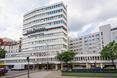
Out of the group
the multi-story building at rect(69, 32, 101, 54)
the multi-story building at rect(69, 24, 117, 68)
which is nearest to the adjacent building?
the multi-story building at rect(69, 24, 117, 68)

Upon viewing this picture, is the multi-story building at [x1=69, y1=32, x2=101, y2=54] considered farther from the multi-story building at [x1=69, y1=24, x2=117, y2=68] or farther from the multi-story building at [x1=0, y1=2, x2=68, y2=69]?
the multi-story building at [x1=0, y1=2, x2=68, y2=69]

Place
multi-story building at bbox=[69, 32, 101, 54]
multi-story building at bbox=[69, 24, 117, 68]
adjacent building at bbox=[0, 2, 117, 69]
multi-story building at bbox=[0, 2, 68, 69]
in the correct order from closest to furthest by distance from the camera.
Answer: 1. multi-story building at bbox=[69, 24, 117, 68]
2. adjacent building at bbox=[0, 2, 117, 69]
3. multi-story building at bbox=[0, 2, 68, 69]
4. multi-story building at bbox=[69, 32, 101, 54]

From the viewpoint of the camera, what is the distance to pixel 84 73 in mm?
38031

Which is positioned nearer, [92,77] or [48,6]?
[92,77]

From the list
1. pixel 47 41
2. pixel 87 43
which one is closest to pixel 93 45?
pixel 87 43

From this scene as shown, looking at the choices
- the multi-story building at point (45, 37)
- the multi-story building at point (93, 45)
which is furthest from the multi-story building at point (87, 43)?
the multi-story building at point (45, 37)

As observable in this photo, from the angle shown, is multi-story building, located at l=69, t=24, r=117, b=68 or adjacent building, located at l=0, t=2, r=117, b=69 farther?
adjacent building, located at l=0, t=2, r=117, b=69

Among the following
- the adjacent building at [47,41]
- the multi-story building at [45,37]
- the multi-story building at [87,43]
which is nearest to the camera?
the adjacent building at [47,41]

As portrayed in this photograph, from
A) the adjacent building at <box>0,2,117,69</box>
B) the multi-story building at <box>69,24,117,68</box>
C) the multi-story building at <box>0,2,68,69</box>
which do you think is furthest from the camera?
the multi-story building at <box>0,2,68,69</box>

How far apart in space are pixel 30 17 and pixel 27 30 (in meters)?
7.50

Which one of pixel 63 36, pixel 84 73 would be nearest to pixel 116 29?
pixel 63 36

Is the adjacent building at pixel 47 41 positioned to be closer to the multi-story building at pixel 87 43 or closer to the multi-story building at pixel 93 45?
the multi-story building at pixel 93 45

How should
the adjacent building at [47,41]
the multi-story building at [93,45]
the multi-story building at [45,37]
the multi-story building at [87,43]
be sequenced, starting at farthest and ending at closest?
the multi-story building at [87,43]
the multi-story building at [45,37]
the adjacent building at [47,41]
the multi-story building at [93,45]

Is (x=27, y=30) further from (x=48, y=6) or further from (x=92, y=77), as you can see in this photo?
(x=92, y=77)
